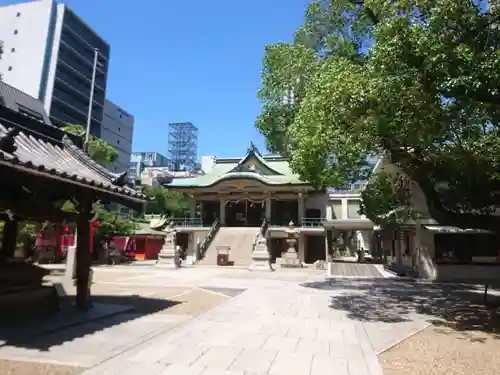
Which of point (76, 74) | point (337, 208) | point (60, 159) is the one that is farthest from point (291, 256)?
point (76, 74)

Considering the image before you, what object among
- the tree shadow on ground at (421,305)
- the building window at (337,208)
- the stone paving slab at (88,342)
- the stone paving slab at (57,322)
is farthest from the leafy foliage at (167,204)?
the stone paving slab at (88,342)

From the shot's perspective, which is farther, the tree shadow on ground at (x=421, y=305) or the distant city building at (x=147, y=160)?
the distant city building at (x=147, y=160)

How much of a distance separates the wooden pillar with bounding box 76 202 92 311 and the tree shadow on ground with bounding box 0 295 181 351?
0.95ft

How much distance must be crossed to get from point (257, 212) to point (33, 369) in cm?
3135

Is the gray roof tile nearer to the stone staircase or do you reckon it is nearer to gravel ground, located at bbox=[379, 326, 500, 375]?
gravel ground, located at bbox=[379, 326, 500, 375]

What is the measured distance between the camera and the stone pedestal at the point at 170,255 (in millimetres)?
24520

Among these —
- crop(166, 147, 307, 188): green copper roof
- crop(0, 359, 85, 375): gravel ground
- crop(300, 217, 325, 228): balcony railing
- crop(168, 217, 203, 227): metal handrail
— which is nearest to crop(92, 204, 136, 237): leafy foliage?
crop(168, 217, 203, 227): metal handrail

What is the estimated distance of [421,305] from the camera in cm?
1094

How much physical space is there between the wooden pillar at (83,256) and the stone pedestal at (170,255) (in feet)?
52.6

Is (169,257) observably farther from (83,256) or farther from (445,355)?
(445,355)

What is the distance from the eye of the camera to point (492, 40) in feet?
24.2

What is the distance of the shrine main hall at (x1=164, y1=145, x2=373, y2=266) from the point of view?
94.9ft

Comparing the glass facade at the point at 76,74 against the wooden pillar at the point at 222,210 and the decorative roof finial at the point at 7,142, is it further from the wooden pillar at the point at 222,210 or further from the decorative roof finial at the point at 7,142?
the decorative roof finial at the point at 7,142

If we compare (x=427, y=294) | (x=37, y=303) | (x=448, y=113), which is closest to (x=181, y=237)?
(x=427, y=294)
